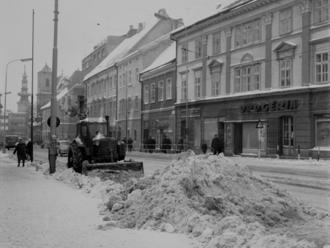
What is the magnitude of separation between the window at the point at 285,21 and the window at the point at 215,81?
7638 millimetres

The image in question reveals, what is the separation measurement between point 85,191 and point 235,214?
6888mm

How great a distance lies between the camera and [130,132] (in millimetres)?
57531

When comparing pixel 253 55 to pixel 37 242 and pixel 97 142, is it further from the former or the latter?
pixel 37 242

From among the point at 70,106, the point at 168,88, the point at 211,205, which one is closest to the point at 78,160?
the point at 211,205

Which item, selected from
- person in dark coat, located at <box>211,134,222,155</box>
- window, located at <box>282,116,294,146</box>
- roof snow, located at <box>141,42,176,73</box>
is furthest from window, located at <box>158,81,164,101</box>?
window, located at <box>282,116,294,146</box>

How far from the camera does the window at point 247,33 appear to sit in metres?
35.3

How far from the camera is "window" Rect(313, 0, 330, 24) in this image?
29416mm

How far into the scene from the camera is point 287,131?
105ft

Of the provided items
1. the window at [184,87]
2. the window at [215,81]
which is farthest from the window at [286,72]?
the window at [184,87]

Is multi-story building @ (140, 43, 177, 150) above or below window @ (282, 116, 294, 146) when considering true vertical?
above

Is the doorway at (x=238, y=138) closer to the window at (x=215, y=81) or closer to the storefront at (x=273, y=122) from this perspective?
the storefront at (x=273, y=122)

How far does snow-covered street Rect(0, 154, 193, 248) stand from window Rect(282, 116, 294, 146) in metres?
20.0

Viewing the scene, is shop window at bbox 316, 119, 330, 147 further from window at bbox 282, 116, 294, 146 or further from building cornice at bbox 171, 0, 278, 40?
building cornice at bbox 171, 0, 278, 40

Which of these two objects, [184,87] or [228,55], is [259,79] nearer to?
[228,55]
